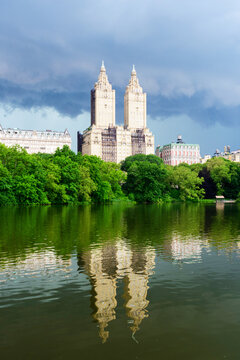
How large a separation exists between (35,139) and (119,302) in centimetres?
19166

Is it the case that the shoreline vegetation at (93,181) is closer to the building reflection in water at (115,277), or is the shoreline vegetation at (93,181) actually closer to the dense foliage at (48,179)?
the dense foliage at (48,179)

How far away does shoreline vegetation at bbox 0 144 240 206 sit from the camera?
56.5 m

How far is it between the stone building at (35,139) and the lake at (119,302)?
180m

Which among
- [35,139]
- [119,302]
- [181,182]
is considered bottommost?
[119,302]

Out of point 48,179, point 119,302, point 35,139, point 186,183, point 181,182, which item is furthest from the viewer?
point 35,139

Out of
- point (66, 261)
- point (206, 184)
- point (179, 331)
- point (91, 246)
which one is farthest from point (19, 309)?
point (206, 184)

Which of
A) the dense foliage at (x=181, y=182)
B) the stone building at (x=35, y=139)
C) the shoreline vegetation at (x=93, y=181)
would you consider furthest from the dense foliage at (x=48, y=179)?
the stone building at (x=35, y=139)

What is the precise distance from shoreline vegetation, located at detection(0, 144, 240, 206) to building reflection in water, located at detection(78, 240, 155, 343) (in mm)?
42320

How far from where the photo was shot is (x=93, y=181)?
74375 mm

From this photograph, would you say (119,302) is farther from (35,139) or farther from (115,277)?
(35,139)

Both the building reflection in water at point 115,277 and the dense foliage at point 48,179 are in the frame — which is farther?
the dense foliage at point 48,179

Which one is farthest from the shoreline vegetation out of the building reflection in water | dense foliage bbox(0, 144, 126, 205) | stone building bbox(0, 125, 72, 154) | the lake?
stone building bbox(0, 125, 72, 154)

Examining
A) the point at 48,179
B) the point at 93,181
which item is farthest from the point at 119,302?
the point at 93,181

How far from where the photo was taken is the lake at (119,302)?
6.14 m
